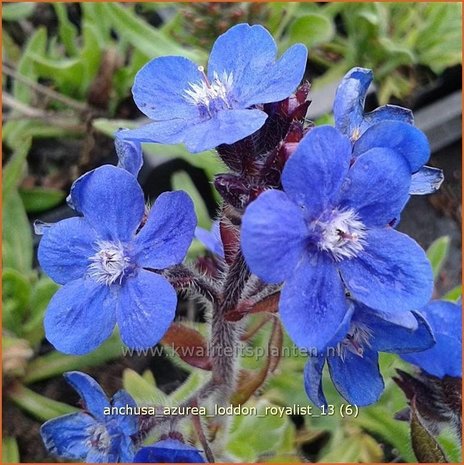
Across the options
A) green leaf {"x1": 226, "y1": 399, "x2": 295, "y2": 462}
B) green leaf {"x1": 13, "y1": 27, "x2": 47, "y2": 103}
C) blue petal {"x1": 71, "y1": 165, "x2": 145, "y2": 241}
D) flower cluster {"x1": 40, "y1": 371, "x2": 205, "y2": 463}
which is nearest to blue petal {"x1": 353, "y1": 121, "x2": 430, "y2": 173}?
blue petal {"x1": 71, "y1": 165, "x2": 145, "y2": 241}

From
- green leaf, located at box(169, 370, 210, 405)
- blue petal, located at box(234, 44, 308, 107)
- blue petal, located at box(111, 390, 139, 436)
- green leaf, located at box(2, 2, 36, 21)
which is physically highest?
green leaf, located at box(2, 2, 36, 21)

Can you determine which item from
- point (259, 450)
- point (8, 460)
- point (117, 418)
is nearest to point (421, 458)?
point (259, 450)

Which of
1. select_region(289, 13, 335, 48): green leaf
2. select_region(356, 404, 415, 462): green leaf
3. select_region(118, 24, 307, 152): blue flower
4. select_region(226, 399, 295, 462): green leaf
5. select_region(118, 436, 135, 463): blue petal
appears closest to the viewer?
select_region(118, 24, 307, 152): blue flower

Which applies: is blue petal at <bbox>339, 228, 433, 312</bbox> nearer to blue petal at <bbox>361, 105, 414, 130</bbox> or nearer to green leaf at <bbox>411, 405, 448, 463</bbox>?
blue petal at <bbox>361, 105, 414, 130</bbox>

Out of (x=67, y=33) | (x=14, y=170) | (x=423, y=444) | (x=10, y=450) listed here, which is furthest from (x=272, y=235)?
(x=67, y=33)

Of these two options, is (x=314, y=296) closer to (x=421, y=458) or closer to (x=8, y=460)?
(x=421, y=458)

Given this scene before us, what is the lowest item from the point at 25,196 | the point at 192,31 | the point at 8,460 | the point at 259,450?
the point at 8,460

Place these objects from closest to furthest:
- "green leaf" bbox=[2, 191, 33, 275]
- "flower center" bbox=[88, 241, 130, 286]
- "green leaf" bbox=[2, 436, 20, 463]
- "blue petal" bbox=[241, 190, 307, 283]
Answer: "blue petal" bbox=[241, 190, 307, 283] < "flower center" bbox=[88, 241, 130, 286] < "green leaf" bbox=[2, 436, 20, 463] < "green leaf" bbox=[2, 191, 33, 275]

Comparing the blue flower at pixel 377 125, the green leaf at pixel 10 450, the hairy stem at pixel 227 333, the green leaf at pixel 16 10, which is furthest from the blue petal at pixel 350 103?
the green leaf at pixel 16 10
